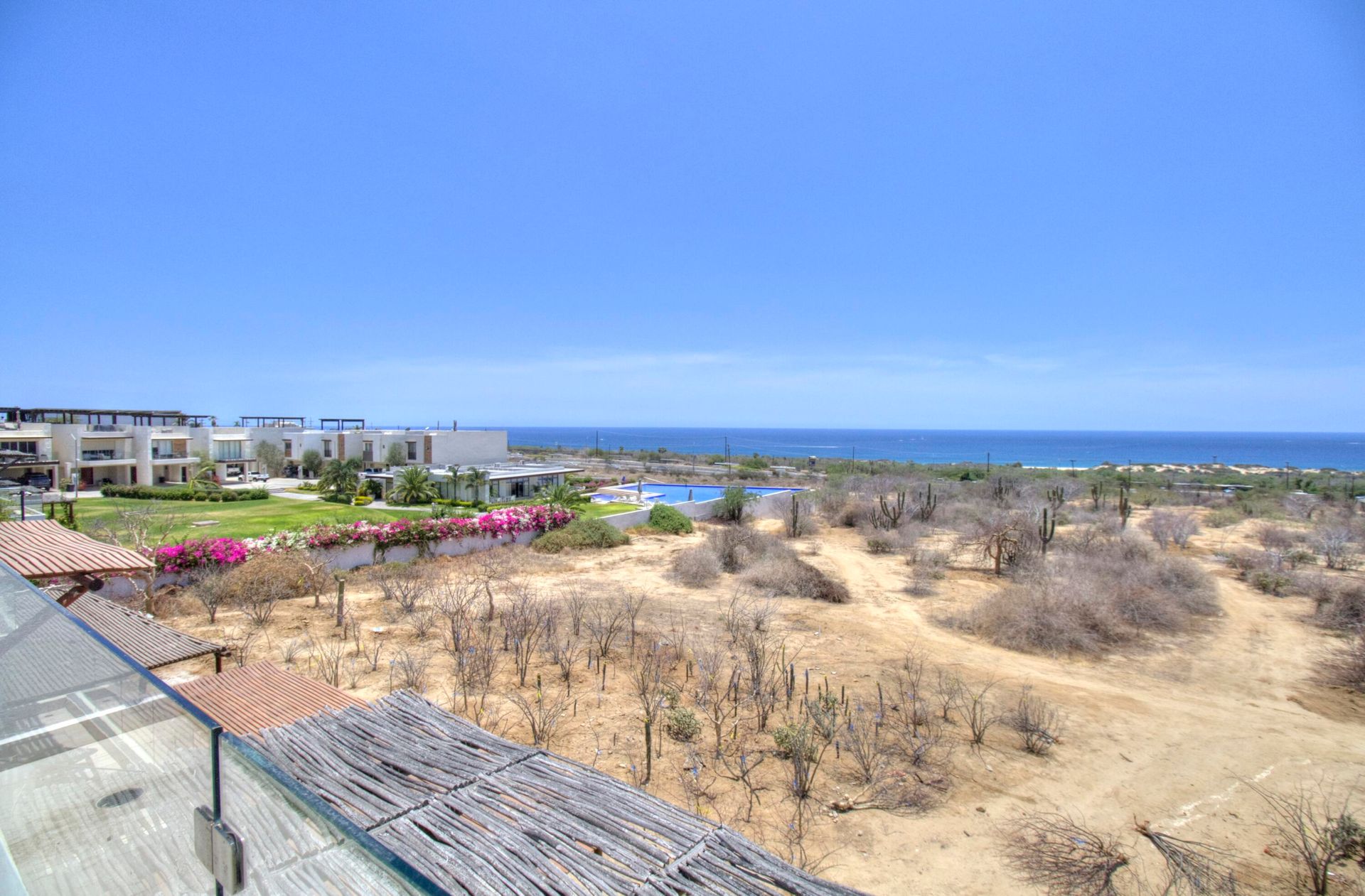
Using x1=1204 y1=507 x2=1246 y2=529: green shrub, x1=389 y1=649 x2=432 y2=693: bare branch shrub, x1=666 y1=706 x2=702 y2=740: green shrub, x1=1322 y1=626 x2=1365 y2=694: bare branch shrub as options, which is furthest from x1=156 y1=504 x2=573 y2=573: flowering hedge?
x1=1204 y1=507 x2=1246 y2=529: green shrub

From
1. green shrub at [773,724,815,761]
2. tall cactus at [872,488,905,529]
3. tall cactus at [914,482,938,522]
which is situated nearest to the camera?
green shrub at [773,724,815,761]

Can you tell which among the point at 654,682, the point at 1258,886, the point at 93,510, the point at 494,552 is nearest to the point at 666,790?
the point at 654,682

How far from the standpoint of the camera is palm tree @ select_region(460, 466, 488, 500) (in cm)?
3108

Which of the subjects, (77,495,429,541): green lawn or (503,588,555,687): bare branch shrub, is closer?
(503,588,555,687): bare branch shrub

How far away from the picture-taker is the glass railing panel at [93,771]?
1.82 meters

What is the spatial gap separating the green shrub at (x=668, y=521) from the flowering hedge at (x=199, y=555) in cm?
1250

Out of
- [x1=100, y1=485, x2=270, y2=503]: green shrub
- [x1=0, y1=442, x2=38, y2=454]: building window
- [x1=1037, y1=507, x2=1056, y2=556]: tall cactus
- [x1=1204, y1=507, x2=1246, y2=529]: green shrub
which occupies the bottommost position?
[x1=100, y1=485, x2=270, y2=503]: green shrub

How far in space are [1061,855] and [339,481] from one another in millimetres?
34016

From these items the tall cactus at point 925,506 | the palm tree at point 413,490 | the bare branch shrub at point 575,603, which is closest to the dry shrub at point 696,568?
the bare branch shrub at point 575,603

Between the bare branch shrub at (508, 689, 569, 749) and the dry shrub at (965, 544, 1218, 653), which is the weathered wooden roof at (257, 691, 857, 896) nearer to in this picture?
the bare branch shrub at (508, 689, 569, 749)

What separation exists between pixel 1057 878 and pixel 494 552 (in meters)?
15.5

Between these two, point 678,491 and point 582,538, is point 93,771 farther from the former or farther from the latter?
point 678,491

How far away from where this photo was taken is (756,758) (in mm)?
6652

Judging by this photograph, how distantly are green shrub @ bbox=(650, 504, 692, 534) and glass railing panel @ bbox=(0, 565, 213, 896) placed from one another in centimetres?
2018
